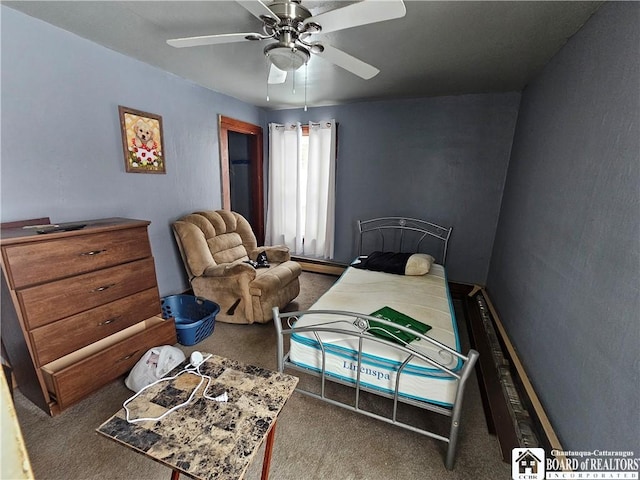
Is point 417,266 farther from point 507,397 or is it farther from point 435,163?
point 435,163

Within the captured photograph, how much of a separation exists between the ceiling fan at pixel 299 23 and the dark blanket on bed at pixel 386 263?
184 centimetres

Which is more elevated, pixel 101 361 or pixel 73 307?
pixel 73 307

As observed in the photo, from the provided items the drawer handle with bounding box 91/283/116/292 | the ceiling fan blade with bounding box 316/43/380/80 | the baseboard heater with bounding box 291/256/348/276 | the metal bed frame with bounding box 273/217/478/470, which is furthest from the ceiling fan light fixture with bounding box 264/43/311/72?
the baseboard heater with bounding box 291/256/348/276

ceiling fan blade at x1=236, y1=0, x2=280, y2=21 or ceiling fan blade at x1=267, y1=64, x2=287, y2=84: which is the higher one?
ceiling fan blade at x1=236, y1=0, x2=280, y2=21

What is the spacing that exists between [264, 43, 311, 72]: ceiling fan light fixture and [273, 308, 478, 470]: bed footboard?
1436 mm

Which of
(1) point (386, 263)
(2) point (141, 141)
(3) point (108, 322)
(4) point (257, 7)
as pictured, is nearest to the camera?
(4) point (257, 7)

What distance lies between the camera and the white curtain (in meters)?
3.80

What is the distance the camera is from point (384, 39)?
194 centimetres

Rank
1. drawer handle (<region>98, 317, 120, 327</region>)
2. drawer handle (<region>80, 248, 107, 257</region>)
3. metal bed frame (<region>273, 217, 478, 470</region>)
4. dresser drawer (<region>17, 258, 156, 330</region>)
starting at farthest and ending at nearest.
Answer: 1. drawer handle (<region>98, 317, 120, 327</region>)
2. drawer handle (<region>80, 248, 107, 257</region>)
3. dresser drawer (<region>17, 258, 156, 330</region>)
4. metal bed frame (<region>273, 217, 478, 470</region>)

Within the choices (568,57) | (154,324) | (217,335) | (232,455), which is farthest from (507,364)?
(154,324)

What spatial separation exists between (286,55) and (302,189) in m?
2.57

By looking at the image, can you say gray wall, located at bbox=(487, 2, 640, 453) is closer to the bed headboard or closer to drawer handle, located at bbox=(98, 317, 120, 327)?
the bed headboard

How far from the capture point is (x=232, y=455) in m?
0.90

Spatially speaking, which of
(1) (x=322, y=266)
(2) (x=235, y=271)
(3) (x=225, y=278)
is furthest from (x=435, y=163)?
(3) (x=225, y=278)
